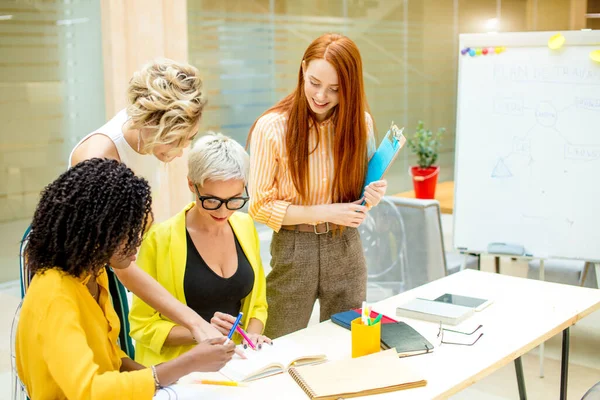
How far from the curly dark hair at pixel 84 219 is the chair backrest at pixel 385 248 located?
7.33 feet

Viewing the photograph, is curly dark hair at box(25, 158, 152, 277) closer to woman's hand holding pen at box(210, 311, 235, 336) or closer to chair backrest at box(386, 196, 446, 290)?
woman's hand holding pen at box(210, 311, 235, 336)

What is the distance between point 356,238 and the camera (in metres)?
2.49

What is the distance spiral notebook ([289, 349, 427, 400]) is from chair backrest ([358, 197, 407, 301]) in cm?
175

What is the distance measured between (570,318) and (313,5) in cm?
421

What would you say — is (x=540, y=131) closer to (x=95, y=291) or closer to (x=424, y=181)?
(x=424, y=181)

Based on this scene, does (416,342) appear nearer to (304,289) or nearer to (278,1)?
(304,289)

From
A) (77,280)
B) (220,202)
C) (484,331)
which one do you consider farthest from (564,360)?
(77,280)

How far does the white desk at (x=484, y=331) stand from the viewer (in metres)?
1.73

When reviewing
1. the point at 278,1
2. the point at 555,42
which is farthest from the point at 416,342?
the point at 278,1

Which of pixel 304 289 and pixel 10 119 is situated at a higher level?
pixel 10 119

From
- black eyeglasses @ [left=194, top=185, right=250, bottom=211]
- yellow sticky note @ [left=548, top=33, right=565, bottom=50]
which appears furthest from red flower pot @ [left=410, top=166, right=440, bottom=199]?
black eyeglasses @ [left=194, top=185, right=250, bottom=211]

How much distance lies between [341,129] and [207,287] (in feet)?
2.25

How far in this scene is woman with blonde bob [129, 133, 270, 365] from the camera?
2064 mm

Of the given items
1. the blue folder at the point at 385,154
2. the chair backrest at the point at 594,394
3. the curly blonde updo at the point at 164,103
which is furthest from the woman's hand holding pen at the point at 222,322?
the chair backrest at the point at 594,394
